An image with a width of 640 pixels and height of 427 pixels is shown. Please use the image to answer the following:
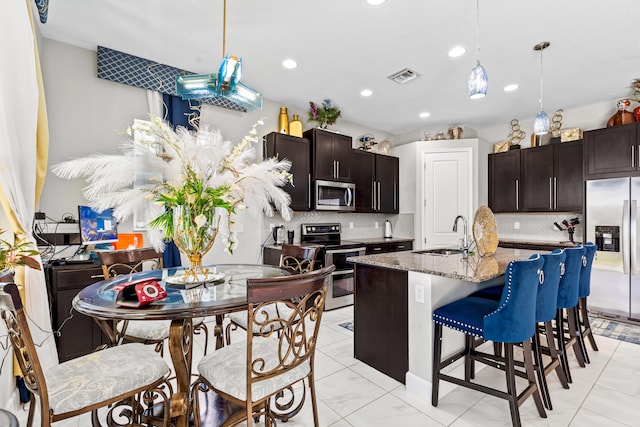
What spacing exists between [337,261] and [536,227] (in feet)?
11.1

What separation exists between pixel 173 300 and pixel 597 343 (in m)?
3.90

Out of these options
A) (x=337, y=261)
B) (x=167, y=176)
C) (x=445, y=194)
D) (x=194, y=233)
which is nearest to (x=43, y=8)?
(x=167, y=176)

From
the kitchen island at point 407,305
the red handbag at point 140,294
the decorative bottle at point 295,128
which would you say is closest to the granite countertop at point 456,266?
the kitchen island at point 407,305

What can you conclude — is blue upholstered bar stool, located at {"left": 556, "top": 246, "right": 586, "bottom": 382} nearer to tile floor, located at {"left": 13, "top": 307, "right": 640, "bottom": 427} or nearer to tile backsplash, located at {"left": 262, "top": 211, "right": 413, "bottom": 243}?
tile floor, located at {"left": 13, "top": 307, "right": 640, "bottom": 427}

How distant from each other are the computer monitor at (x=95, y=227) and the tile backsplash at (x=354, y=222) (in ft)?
5.91

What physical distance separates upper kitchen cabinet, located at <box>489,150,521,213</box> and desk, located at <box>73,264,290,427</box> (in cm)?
475

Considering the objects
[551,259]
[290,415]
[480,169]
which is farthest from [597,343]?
[290,415]

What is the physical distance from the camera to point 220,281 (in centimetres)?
183

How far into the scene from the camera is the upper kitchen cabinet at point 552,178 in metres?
4.33

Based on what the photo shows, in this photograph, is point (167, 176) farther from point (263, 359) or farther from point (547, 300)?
point (547, 300)

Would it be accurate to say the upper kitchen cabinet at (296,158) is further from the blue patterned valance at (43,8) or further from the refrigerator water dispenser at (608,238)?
the refrigerator water dispenser at (608,238)

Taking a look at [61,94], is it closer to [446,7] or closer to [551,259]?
[446,7]

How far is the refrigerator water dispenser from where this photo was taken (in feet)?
12.2

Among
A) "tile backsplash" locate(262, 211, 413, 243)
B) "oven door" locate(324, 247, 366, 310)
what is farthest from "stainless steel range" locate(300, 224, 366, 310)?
"tile backsplash" locate(262, 211, 413, 243)
